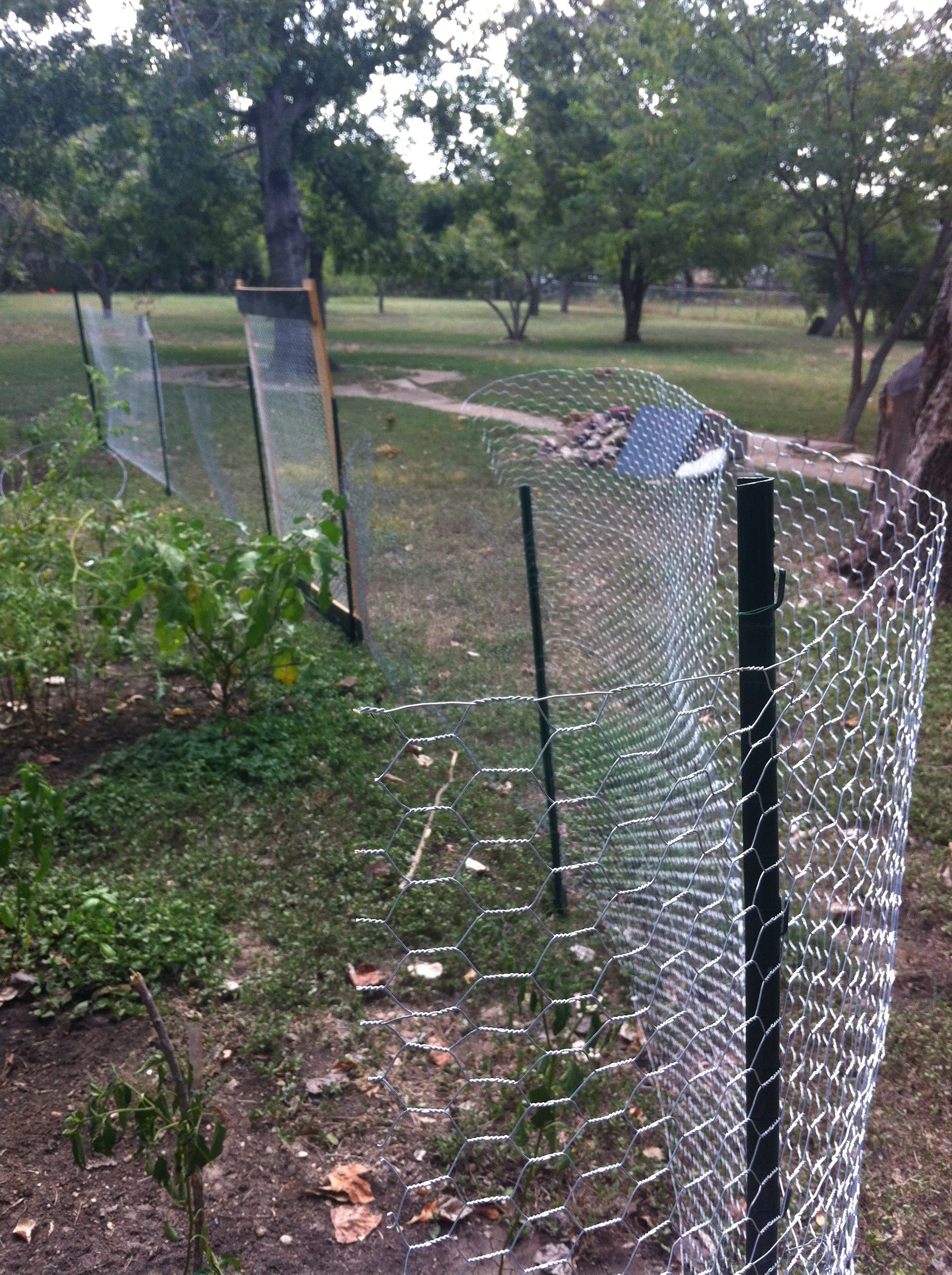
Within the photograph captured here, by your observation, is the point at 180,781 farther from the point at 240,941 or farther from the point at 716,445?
the point at 716,445

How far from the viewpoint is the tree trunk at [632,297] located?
2672cm

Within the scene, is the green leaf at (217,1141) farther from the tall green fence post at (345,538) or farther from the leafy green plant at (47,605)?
the tall green fence post at (345,538)

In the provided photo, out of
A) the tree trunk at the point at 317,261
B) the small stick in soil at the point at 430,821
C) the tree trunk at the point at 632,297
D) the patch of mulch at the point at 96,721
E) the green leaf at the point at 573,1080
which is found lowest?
the small stick in soil at the point at 430,821

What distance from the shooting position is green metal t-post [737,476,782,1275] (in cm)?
162

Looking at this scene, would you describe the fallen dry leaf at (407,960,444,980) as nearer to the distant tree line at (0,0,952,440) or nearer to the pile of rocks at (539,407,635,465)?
the pile of rocks at (539,407,635,465)

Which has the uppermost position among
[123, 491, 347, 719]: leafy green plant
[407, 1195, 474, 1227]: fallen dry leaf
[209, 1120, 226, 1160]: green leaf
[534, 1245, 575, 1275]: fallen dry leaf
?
[123, 491, 347, 719]: leafy green plant

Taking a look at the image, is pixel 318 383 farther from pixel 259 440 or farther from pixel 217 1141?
pixel 217 1141

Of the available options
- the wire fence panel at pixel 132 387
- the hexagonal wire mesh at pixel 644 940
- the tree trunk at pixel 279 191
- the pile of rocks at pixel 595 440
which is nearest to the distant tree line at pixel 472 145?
the tree trunk at pixel 279 191

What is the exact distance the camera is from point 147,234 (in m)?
16.9

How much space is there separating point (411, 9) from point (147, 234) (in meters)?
5.53

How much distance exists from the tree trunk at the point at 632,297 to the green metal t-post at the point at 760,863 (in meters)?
26.6

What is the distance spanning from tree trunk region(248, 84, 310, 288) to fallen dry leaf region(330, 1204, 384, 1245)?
49.7ft

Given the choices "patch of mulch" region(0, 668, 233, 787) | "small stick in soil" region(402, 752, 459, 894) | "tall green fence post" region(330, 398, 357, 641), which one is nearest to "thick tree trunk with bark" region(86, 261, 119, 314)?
"tall green fence post" region(330, 398, 357, 641)

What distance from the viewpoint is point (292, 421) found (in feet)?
19.6
